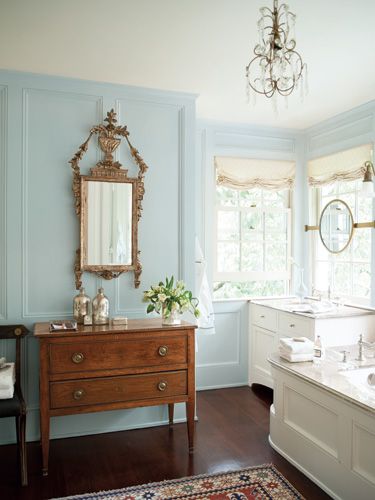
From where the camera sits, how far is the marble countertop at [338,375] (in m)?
2.46

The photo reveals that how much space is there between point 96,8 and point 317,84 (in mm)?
1881

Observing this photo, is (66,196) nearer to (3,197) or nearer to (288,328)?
(3,197)

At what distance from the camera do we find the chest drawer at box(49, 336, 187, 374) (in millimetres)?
3029

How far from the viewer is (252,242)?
4941mm

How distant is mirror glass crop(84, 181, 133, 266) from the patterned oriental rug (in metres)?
1.62

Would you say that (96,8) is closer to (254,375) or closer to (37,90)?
(37,90)

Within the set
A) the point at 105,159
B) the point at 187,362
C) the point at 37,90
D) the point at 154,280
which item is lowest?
the point at 187,362

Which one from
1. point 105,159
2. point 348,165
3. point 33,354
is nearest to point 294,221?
point 348,165

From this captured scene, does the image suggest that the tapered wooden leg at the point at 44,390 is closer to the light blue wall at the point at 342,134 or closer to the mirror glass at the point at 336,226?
the light blue wall at the point at 342,134

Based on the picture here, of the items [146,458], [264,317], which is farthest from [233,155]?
[146,458]

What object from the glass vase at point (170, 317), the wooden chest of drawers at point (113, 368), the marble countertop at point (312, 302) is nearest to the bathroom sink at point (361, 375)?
the marble countertop at point (312, 302)

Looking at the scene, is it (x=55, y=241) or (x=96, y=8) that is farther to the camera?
(x=55, y=241)

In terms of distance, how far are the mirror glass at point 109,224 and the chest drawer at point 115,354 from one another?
28.5 inches

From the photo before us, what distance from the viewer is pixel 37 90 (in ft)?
11.3
